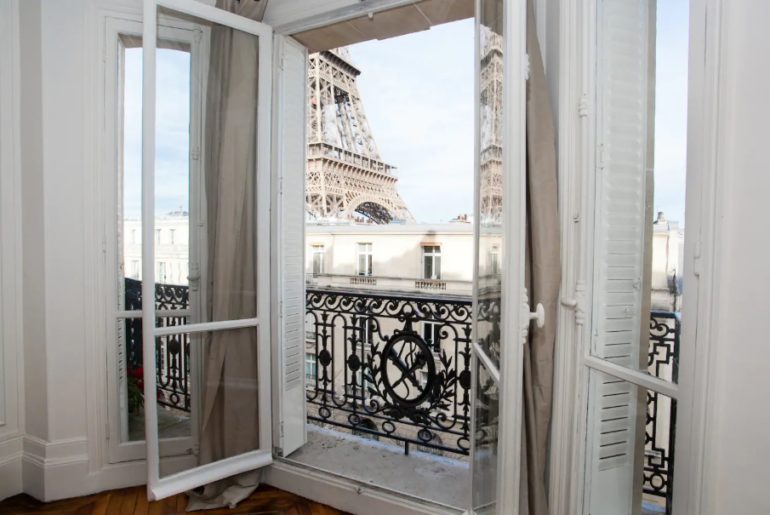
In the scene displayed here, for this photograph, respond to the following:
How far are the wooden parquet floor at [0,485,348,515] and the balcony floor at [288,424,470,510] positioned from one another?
156mm

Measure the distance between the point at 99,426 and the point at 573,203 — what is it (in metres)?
1.97

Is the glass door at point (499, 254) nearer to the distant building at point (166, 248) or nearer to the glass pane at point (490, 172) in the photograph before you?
the glass pane at point (490, 172)

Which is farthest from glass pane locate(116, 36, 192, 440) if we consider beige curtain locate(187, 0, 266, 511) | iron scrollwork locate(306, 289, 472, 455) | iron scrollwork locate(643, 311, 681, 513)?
iron scrollwork locate(643, 311, 681, 513)

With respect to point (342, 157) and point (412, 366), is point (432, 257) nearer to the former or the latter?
point (342, 157)

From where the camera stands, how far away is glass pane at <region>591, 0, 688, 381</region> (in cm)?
81

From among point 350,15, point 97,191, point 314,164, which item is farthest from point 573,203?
point 314,164

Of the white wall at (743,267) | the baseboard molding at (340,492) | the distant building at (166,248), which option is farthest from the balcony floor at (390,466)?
the white wall at (743,267)

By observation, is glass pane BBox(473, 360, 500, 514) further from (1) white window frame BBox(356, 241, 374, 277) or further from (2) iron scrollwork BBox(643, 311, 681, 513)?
(1) white window frame BBox(356, 241, 374, 277)

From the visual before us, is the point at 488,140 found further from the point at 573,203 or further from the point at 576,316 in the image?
the point at 576,316

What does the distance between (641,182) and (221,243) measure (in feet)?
4.75

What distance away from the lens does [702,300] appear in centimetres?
69

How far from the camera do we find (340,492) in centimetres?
166

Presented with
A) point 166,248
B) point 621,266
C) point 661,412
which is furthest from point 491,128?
point 166,248

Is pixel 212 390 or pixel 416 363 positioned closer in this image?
pixel 212 390
